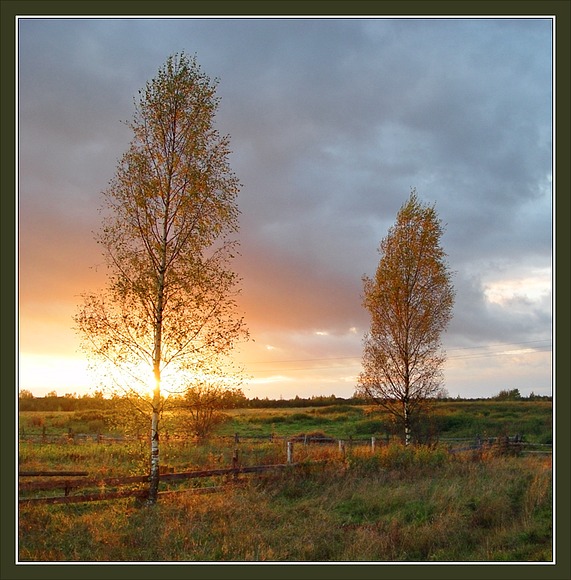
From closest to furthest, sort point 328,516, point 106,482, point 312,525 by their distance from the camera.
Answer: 1. point 312,525
2. point 328,516
3. point 106,482

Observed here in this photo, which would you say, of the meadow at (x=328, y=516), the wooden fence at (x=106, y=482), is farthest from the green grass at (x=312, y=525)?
the wooden fence at (x=106, y=482)

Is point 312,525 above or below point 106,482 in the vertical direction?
below

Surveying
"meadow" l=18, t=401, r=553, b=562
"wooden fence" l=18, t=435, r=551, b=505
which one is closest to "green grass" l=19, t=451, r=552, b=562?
"meadow" l=18, t=401, r=553, b=562

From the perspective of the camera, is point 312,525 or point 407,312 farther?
point 407,312

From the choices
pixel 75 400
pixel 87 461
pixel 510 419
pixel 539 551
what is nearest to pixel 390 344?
pixel 539 551

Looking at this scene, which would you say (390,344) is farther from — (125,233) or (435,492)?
(125,233)

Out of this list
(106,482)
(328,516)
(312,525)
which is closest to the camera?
(312,525)

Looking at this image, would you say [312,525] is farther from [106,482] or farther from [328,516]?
[106,482]

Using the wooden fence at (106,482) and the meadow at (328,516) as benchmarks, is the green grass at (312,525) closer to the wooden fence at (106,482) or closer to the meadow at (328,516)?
the meadow at (328,516)

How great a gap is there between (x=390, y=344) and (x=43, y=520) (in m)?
16.9

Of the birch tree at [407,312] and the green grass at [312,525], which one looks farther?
the birch tree at [407,312]

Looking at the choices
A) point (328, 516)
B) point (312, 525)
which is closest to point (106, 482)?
point (312, 525)

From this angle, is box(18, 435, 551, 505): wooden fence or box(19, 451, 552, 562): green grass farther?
box(18, 435, 551, 505): wooden fence

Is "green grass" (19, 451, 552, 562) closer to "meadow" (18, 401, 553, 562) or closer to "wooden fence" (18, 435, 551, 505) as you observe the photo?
"meadow" (18, 401, 553, 562)
